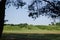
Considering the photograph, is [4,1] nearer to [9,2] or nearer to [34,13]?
[9,2]

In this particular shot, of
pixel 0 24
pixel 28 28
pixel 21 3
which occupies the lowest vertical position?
pixel 28 28

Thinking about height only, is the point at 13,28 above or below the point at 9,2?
below

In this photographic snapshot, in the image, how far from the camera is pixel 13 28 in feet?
75.8

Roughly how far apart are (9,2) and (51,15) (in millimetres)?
2838

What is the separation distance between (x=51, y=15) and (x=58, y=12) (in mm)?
448

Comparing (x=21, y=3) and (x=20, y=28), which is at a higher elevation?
(x=21, y=3)

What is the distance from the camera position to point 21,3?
14.4 m

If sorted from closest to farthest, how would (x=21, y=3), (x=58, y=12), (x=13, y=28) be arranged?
(x=58, y=12) → (x=21, y=3) → (x=13, y=28)

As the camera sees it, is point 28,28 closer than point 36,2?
No

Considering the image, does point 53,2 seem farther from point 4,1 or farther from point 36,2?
point 4,1

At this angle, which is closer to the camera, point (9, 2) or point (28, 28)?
point (9, 2)

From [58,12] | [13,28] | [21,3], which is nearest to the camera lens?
[58,12]

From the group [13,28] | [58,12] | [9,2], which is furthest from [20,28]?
[58,12]

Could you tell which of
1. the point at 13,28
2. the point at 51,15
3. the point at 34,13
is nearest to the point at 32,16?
the point at 34,13
